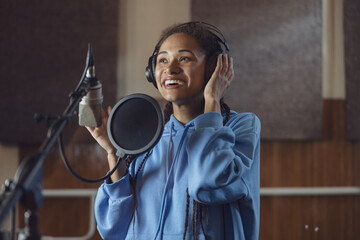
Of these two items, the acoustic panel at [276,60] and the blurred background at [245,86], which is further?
the acoustic panel at [276,60]

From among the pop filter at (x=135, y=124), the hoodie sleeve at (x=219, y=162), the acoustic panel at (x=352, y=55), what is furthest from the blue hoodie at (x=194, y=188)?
the acoustic panel at (x=352, y=55)

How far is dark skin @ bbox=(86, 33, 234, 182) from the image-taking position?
3.49 ft

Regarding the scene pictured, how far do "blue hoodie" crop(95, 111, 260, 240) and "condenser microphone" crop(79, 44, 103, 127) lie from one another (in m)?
0.19

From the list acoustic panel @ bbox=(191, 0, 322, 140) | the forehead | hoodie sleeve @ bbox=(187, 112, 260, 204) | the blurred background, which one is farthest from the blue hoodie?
acoustic panel @ bbox=(191, 0, 322, 140)

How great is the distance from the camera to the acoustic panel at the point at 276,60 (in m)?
2.34

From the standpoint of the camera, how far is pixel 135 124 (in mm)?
958

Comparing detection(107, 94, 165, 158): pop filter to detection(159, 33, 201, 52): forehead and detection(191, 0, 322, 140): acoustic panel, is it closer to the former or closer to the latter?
detection(159, 33, 201, 52): forehead

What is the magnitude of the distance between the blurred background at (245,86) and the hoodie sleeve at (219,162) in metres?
1.29

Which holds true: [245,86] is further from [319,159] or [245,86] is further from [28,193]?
[28,193]

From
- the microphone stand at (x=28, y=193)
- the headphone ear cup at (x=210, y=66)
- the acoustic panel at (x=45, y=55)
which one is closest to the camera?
the microphone stand at (x=28, y=193)

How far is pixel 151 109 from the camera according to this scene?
964 millimetres

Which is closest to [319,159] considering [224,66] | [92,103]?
[224,66]

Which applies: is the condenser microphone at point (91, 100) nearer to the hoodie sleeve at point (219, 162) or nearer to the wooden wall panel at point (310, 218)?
the hoodie sleeve at point (219, 162)

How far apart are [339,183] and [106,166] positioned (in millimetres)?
1384
